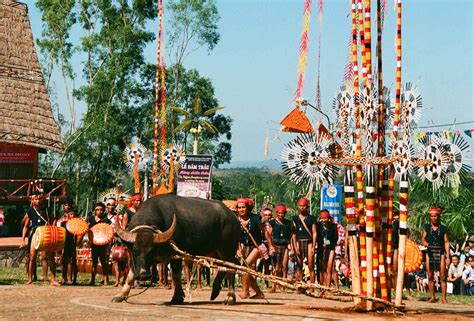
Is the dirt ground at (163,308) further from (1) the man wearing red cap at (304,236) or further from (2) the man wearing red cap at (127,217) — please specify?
(1) the man wearing red cap at (304,236)

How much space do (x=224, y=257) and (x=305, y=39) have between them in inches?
172

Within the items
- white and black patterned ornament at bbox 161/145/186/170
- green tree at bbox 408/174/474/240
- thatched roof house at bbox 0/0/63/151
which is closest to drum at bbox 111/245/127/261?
white and black patterned ornament at bbox 161/145/186/170

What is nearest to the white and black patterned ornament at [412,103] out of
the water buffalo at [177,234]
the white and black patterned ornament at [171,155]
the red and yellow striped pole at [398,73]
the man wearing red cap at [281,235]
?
the red and yellow striped pole at [398,73]

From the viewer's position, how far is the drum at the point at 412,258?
20188 millimetres

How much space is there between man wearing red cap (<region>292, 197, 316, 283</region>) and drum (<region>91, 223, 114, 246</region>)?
4.25 metres

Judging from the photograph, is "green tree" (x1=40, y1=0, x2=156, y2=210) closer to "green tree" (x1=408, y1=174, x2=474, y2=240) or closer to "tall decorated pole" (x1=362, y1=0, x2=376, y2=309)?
"green tree" (x1=408, y1=174, x2=474, y2=240)

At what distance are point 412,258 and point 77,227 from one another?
7599mm

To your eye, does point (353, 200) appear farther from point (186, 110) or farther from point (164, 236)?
point (186, 110)

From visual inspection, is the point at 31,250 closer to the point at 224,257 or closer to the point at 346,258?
the point at 224,257

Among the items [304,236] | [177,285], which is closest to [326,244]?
[304,236]

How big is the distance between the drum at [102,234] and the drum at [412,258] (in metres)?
6.72

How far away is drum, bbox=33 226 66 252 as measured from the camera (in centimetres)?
2094

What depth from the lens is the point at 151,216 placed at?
16.6 m

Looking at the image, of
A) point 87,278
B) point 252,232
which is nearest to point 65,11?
point 87,278
